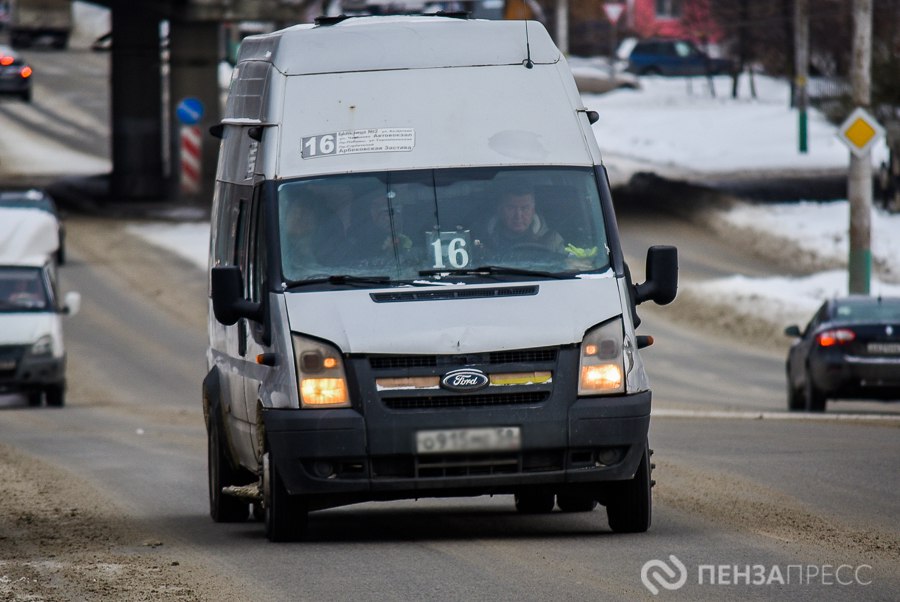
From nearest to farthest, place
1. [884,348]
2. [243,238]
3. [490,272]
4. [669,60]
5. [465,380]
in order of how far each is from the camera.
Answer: [465,380] → [490,272] → [243,238] → [884,348] → [669,60]

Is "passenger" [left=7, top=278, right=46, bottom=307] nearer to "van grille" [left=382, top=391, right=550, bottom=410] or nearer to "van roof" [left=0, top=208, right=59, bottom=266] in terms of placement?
"van roof" [left=0, top=208, right=59, bottom=266]

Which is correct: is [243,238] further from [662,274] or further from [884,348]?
[884,348]

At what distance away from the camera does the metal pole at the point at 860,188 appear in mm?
30453

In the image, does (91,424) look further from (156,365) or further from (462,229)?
(462,229)

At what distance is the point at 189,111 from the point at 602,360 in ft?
118

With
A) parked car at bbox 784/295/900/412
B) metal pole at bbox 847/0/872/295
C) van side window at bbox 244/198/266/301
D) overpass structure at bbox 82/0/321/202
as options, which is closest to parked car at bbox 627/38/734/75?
overpass structure at bbox 82/0/321/202

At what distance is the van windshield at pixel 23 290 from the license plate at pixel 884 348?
33.0 ft

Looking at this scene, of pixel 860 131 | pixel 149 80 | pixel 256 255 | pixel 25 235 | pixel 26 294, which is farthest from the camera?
pixel 149 80

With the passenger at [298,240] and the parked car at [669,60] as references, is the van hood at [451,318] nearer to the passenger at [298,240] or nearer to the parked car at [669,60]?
the passenger at [298,240]

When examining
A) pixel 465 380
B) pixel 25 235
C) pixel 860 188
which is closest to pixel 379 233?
pixel 465 380

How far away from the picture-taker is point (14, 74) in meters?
70.5

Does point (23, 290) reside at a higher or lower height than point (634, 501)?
lower

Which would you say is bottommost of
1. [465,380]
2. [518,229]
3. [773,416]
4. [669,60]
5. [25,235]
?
[669,60]

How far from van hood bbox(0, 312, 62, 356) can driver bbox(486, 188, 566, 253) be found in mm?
14823
